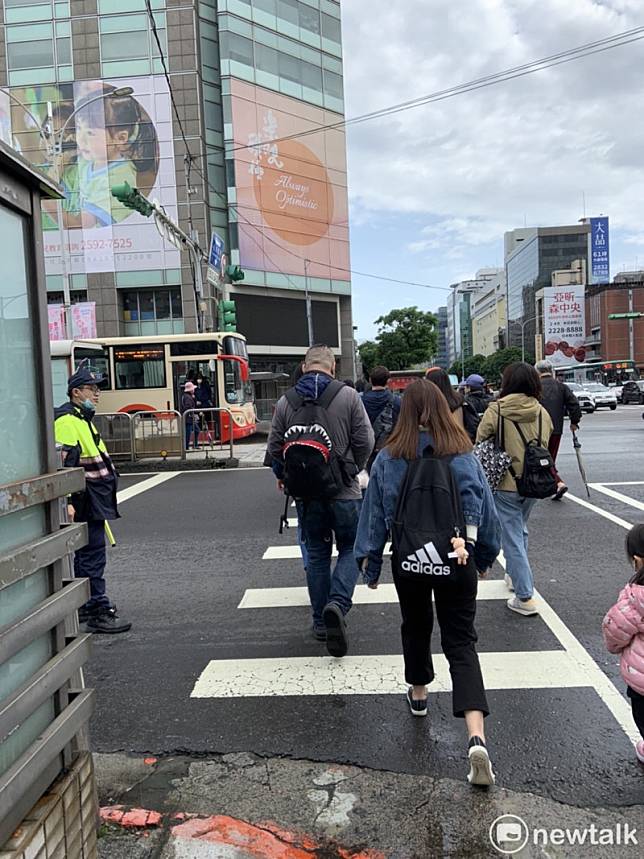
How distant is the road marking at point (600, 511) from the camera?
7.55 meters

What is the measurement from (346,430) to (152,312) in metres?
34.7

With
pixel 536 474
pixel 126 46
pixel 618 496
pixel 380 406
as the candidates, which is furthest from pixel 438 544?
pixel 126 46

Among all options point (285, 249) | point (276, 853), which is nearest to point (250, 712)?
point (276, 853)

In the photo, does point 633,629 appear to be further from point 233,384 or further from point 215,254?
point 215,254

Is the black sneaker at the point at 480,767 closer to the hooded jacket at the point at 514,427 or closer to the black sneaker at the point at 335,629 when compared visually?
the black sneaker at the point at 335,629

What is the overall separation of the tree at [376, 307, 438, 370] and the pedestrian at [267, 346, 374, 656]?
2364 inches

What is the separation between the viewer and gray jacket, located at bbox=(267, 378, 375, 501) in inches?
165

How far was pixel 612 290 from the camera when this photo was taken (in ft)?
283

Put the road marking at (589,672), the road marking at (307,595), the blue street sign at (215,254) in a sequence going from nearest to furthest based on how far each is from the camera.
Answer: the road marking at (589,672)
the road marking at (307,595)
the blue street sign at (215,254)

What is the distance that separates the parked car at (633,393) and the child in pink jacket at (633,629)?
39.8m

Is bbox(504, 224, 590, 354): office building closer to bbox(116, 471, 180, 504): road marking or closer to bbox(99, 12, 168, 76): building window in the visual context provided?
bbox(99, 12, 168, 76): building window

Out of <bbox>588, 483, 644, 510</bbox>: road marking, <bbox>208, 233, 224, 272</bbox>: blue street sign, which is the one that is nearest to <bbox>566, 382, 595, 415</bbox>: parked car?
<bbox>208, 233, 224, 272</bbox>: blue street sign

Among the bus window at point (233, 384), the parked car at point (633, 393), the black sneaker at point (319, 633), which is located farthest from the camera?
the parked car at point (633, 393)

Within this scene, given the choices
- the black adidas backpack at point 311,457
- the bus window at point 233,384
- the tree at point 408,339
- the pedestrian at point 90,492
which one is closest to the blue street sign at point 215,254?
the bus window at point 233,384
